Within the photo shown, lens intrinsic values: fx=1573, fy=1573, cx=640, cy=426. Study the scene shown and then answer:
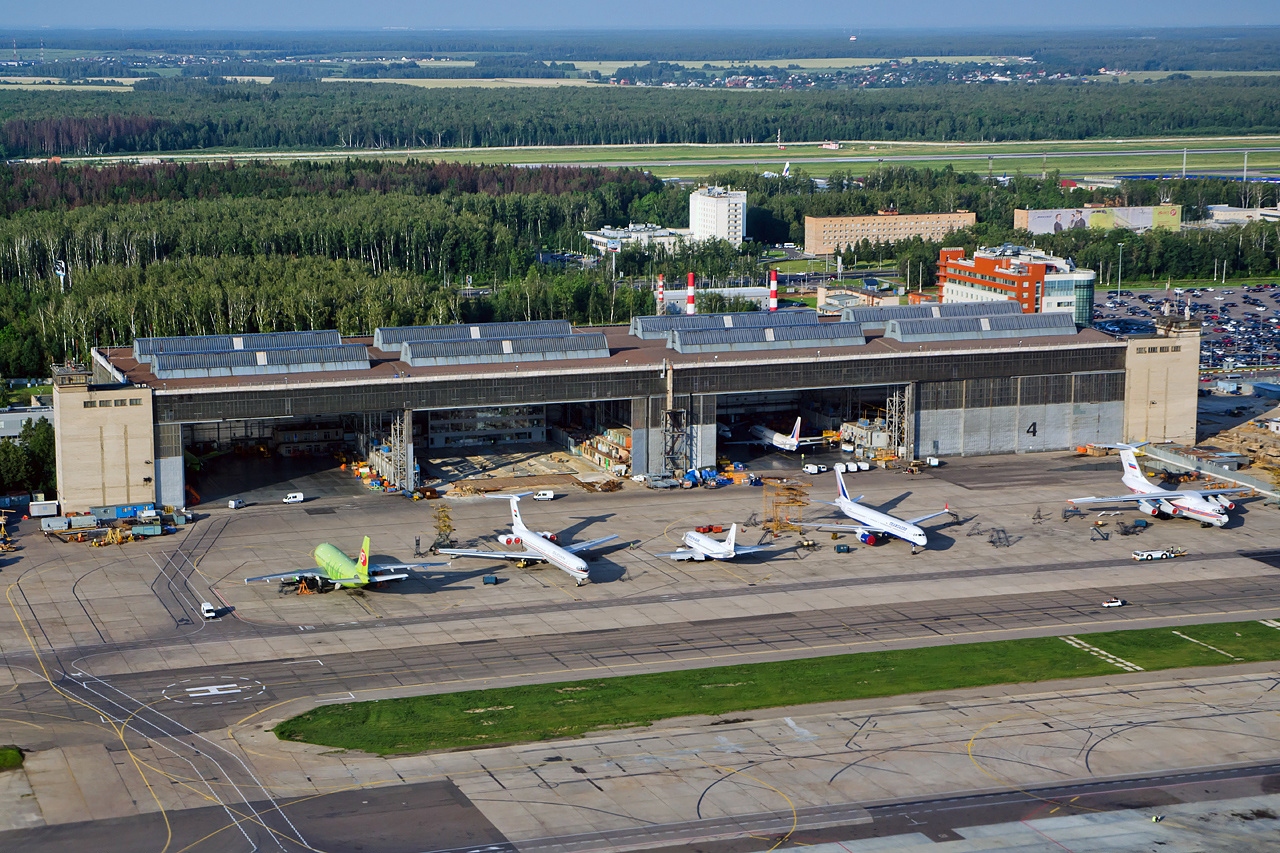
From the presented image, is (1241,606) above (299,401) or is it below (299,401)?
below

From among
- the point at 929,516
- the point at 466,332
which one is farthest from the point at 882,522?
the point at 466,332

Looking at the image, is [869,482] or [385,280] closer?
[869,482]

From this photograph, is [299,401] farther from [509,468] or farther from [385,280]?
[385,280]

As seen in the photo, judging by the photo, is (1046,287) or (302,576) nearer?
(302,576)

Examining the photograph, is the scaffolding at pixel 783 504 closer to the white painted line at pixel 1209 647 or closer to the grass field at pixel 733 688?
the grass field at pixel 733 688

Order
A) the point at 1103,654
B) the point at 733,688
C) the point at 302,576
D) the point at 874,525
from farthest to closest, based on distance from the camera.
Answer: the point at 874,525 → the point at 302,576 → the point at 1103,654 → the point at 733,688

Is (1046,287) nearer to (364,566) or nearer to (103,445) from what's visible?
(364,566)

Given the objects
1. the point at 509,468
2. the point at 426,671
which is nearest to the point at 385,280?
the point at 509,468
